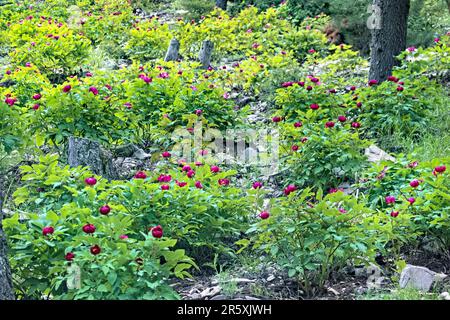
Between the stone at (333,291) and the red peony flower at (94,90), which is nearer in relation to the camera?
the stone at (333,291)

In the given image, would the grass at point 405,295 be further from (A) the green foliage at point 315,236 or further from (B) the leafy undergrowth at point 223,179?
(A) the green foliage at point 315,236

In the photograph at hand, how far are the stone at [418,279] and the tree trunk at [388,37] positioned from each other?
182 inches

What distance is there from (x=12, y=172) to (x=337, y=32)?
682 centimetres

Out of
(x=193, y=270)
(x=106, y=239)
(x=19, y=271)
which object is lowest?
(x=193, y=270)

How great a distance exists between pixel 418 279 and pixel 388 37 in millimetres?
4940

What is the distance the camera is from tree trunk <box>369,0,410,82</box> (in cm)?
852

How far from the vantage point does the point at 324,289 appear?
4.43 m

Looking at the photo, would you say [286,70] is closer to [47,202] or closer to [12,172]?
[12,172]

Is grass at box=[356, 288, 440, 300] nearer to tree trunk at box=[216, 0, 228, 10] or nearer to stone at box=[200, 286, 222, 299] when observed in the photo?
stone at box=[200, 286, 222, 299]

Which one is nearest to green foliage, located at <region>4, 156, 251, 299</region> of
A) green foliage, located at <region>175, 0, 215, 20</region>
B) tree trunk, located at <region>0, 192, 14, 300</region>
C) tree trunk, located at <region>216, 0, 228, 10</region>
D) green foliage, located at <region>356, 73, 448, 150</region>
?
tree trunk, located at <region>0, 192, 14, 300</region>

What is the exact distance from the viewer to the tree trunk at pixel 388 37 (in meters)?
8.52

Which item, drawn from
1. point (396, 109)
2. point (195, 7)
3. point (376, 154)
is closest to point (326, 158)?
point (376, 154)

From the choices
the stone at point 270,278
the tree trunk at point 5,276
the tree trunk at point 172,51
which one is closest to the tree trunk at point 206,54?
the tree trunk at point 172,51

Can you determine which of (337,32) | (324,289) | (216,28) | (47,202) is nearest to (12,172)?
(47,202)
